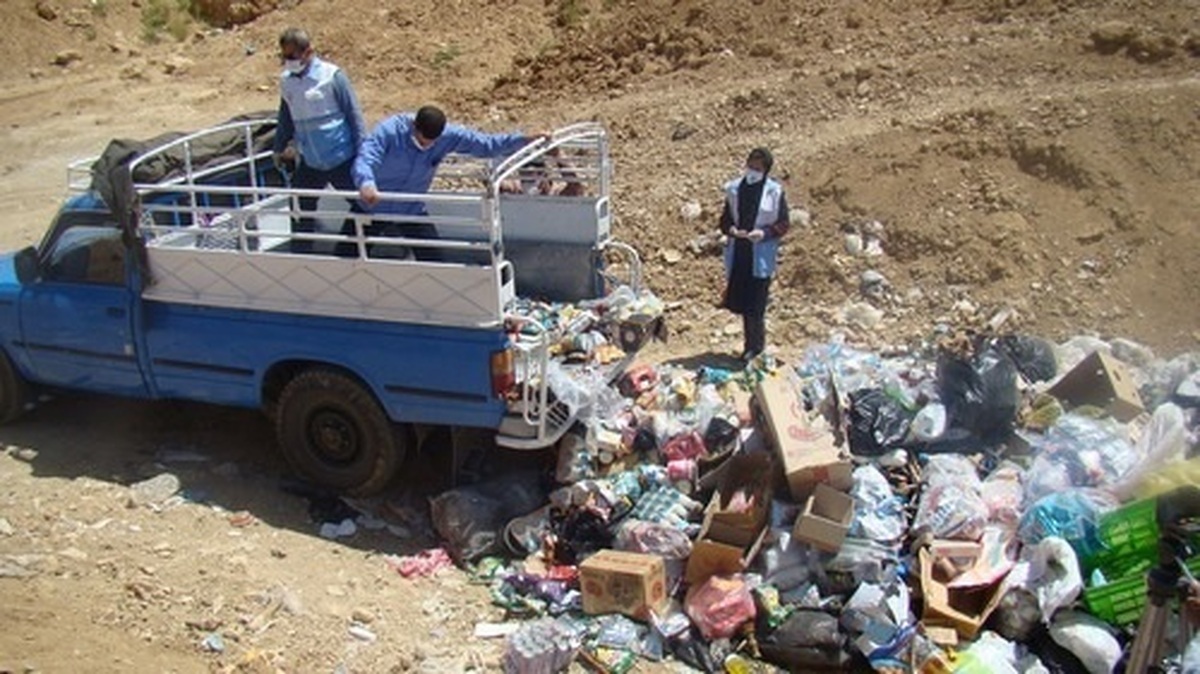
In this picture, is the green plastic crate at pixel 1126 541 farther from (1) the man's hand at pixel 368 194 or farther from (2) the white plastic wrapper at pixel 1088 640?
(1) the man's hand at pixel 368 194

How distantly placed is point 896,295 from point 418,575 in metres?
4.87

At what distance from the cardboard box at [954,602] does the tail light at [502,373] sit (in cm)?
230

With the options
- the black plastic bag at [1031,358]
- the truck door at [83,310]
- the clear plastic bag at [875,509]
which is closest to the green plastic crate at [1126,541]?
the clear plastic bag at [875,509]

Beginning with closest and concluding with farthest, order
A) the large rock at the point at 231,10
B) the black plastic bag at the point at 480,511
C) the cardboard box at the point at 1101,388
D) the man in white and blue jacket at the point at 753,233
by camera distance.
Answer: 1. the black plastic bag at the point at 480,511
2. the cardboard box at the point at 1101,388
3. the man in white and blue jacket at the point at 753,233
4. the large rock at the point at 231,10

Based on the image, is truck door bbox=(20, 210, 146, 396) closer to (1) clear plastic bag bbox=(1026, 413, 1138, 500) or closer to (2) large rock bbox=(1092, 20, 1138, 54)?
(1) clear plastic bag bbox=(1026, 413, 1138, 500)

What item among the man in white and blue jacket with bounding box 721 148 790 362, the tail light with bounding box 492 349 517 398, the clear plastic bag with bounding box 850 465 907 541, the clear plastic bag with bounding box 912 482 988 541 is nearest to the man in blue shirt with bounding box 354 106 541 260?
the tail light with bounding box 492 349 517 398

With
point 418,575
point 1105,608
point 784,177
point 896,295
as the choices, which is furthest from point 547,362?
point 784,177

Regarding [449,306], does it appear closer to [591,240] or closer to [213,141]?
[591,240]

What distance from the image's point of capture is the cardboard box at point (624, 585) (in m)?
5.69

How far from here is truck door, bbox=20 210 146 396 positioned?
22.9 feet

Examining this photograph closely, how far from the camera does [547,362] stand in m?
6.11

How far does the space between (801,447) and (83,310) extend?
4.41 metres

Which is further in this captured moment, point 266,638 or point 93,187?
point 93,187

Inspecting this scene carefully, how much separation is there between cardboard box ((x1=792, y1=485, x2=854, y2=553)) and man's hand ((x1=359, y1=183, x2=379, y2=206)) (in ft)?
9.26
